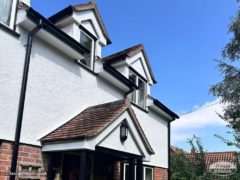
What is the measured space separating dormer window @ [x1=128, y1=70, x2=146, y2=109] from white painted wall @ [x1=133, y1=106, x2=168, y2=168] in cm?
50

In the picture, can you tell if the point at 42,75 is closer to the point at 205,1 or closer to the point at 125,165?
the point at 125,165

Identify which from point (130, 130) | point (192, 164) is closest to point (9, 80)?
point (130, 130)

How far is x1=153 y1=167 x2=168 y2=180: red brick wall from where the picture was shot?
12273 mm

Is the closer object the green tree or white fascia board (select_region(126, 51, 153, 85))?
white fascia board (select_region(126, 51, 153, 85))

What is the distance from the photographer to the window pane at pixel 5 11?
256 inches

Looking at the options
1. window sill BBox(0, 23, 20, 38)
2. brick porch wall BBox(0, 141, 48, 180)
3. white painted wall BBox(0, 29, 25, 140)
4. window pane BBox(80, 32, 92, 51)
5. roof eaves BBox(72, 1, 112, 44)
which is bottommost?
brick porch wall BBox(0, 141, 48, 180)

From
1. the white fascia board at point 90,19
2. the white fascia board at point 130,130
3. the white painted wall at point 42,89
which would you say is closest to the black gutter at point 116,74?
the white painted wall at point 42,89

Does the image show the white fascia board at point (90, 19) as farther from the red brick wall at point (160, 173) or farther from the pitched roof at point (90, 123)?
the red brick wall at point (160, 173)

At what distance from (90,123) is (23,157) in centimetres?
180

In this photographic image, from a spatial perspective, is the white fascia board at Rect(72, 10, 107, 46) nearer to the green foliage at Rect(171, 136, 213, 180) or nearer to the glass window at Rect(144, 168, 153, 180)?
the green foliage at Rect(171, 136, 213, 180)

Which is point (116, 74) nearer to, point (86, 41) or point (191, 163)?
point (86, 41)

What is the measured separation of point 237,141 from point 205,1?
720cm

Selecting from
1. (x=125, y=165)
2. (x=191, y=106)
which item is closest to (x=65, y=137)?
(x=125, y=165)

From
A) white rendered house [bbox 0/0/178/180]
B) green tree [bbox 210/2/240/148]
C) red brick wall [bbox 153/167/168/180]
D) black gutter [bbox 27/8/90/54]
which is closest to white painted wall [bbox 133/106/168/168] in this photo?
red brick wall [bbox 153/167/168/180]
